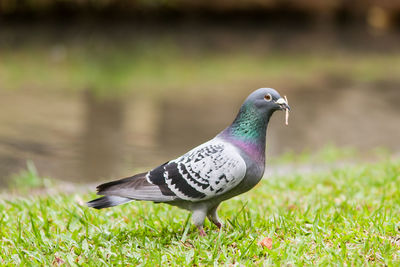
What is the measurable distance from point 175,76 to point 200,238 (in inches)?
396

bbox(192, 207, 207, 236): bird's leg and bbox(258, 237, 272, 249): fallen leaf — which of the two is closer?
bbox(258, 237, 272, 249): fallen leaf

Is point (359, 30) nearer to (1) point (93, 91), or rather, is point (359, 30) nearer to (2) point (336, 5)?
(2) point (336, 5)

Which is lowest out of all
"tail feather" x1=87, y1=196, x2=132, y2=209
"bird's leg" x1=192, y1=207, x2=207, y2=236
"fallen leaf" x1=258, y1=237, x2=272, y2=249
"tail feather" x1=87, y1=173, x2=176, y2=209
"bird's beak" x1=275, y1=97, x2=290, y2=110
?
"fallen leaf" x1=258, y1=237, x2=272, y2=249

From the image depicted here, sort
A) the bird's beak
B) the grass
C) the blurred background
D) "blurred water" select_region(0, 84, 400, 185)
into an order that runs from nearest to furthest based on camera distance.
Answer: the grass, the bird's beak, "blurred water" select_region(0, 84, 400, 185), the blurred background

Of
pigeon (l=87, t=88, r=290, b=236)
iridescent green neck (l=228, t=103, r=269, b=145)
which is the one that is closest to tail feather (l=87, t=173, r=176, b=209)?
pigeon (l=87, t=88, r=290, b=236)

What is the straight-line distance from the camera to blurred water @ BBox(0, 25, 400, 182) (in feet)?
25.3

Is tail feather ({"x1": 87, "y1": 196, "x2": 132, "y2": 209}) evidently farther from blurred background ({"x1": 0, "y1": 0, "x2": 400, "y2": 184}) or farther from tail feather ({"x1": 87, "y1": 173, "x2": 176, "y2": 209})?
blurred background ({"x1": 0, "y1": 0, "x2": 400, "y2": 184})

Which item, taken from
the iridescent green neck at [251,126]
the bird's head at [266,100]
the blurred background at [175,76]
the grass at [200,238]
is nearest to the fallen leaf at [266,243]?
the grass at [200,238]

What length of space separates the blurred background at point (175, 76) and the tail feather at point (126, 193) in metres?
3.25

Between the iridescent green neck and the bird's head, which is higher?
the bird's head

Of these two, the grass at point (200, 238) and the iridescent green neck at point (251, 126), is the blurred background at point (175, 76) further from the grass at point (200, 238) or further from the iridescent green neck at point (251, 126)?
the iridescent green neck at point (251, 126)

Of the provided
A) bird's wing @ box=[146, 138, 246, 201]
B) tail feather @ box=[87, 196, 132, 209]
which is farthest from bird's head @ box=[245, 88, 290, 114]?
tail feather @ box=[87, 196, 132, 209]

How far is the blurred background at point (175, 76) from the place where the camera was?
856cm

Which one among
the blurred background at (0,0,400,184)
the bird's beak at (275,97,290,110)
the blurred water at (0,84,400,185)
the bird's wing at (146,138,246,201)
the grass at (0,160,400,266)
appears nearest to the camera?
the grass at (0,160,400,266)
